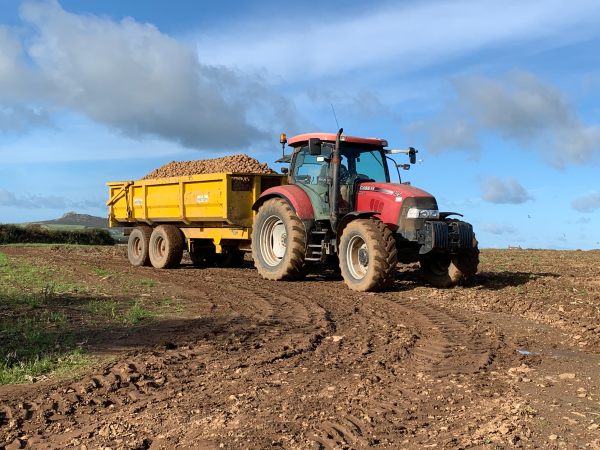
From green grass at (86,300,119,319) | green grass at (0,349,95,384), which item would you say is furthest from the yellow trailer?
green grass at (0,349,95,384)

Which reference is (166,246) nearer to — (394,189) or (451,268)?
(394,189)

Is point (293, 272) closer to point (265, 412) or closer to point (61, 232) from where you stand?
point (265, 412)

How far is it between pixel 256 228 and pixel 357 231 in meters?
2.67

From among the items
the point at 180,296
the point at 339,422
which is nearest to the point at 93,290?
the point at 180,296

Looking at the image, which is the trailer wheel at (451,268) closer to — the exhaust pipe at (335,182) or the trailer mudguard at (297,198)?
the exhaust pipe at (335,182)

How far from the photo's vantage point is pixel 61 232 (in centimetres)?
2933

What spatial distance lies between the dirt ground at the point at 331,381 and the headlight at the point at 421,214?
1492 millimetres

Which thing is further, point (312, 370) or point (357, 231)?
point (357, 231)

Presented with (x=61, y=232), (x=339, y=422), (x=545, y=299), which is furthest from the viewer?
(x=61, y=232)

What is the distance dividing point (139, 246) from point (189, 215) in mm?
2747

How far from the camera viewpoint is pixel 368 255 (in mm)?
10172

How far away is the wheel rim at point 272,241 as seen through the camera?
12094mm

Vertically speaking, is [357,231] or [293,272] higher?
[357,231]

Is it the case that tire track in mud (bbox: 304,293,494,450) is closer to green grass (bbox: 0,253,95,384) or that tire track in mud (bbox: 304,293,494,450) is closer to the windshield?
green grass (bbox: 0,253,95,384)
